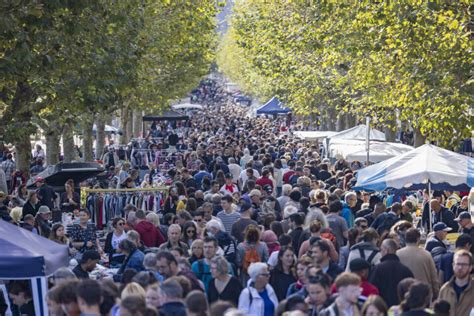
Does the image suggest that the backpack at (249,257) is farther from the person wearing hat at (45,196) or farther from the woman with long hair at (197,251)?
the person wearing hat at (45,196)

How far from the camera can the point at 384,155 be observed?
95.0 ft

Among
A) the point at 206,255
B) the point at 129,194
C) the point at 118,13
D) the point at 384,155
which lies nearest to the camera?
the point at 206,255

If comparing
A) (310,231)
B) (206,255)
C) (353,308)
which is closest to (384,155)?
(310,231)

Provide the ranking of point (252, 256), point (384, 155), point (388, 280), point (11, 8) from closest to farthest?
point (388, 280)
point (252, 256)
point (11, 8)
point (384, 155)

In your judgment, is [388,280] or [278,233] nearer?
[388,280]

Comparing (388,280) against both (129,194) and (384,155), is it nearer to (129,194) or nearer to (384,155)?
(129,194)

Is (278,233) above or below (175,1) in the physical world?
below

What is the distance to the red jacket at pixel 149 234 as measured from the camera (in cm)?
1589

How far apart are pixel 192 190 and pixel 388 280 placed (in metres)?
10.1

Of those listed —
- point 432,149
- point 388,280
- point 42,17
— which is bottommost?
point 388,280

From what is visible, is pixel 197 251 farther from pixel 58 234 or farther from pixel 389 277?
pixel 58 234

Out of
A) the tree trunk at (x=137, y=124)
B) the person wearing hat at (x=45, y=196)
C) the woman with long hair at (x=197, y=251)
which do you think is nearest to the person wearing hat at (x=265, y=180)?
the person wearing hat at (x=45, y=196)

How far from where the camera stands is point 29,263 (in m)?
11.5

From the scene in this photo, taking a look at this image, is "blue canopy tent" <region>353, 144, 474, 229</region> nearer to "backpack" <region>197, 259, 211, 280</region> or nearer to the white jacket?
"backpack" <region>197, 259, 211, 280</region>
